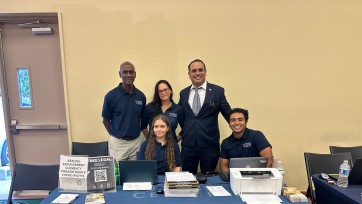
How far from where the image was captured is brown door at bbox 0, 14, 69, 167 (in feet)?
10.4

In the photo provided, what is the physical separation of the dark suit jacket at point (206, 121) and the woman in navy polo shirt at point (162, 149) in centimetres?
38

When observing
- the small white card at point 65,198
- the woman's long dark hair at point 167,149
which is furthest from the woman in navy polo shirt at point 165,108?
the small white card at point 65,198

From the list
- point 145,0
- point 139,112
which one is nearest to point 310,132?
point 139,112

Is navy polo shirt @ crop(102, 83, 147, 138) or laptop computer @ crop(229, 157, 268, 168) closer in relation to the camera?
laptop computer @ crop(229, 157, 268, 168)

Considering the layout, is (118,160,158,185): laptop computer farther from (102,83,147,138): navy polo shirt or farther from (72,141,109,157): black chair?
(72,141,109,157): black chair

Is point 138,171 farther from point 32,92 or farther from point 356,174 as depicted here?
point 32,92

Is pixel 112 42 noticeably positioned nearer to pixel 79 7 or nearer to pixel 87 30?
pixel 87 30

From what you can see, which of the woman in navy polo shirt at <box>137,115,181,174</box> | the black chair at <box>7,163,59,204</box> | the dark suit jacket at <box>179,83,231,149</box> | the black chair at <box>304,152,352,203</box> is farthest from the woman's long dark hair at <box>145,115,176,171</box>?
the black chair at <box>304,152,352,203</box>

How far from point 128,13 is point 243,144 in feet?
6.58

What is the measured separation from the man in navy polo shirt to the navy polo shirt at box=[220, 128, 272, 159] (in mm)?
992

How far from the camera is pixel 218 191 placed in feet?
5.76

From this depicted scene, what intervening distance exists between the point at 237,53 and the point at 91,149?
208 cm

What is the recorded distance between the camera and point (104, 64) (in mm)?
3059

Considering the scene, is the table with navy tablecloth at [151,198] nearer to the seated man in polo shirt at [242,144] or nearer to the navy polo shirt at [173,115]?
the seated man in polo shirt at [242,144]
